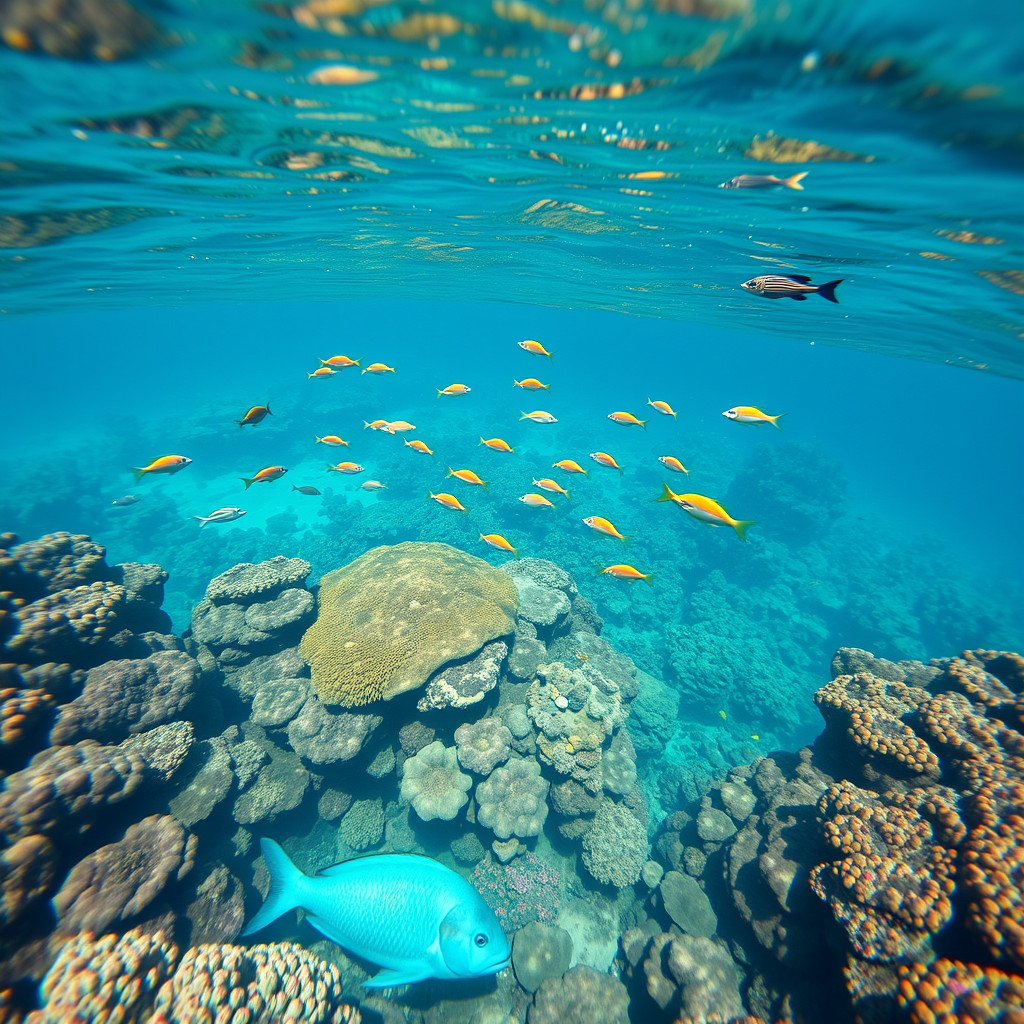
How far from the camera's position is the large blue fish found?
4121mm

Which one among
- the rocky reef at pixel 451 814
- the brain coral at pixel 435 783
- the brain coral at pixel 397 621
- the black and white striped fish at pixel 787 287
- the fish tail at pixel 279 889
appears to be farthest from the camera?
the brain coral at pixel 397 621

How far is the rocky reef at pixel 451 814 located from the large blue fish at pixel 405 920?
452mm

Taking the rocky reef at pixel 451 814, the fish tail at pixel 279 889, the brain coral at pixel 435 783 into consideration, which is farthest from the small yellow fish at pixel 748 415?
the fish tail at pixel 279 889

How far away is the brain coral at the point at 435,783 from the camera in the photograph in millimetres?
6266

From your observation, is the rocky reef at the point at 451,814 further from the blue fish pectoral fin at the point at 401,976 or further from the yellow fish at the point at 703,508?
the yellow fish at the point at 703,508

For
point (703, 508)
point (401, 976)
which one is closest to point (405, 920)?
point (401, 976)

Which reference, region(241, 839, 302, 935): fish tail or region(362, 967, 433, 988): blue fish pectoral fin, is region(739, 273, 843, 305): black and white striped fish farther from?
region(241, 839, 302, 935): fish tail

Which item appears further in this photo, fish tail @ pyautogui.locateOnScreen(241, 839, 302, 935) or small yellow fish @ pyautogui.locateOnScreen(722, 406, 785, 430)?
small yellow fish @ pyautogui.locateOnScreen(722, 406, 785, 430)

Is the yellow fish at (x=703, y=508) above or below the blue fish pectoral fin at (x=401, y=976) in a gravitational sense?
above

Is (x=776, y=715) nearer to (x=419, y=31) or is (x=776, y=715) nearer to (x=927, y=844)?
(x=927, y=844)

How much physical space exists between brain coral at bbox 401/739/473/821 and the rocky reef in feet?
0.12

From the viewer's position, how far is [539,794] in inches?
271

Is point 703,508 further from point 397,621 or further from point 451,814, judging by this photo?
point 451,814

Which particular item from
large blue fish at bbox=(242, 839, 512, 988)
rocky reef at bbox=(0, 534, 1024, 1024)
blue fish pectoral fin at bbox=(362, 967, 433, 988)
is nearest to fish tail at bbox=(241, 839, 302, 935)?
large blue fish at bbox=(242, 839, 512, 988)
